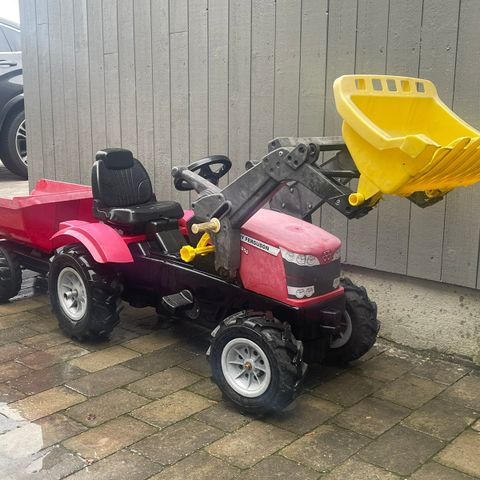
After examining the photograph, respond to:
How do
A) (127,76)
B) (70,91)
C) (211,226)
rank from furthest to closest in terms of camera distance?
(70,91) < (127,76) < (211,226)

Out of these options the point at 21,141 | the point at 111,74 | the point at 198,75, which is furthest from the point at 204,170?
the point at 21,141

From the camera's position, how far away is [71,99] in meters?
7.02

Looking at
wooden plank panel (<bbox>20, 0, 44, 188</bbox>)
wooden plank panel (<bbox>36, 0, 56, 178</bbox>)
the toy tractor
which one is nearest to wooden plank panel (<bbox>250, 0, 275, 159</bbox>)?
the toy tractor

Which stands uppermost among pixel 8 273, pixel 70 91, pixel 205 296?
pixel 70 91

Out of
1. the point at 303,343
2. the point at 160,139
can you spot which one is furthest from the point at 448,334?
the point at 160,139

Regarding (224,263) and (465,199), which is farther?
(465,199)

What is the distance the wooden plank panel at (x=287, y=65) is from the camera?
16.6 feet

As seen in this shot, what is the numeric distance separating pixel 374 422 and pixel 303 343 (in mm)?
628

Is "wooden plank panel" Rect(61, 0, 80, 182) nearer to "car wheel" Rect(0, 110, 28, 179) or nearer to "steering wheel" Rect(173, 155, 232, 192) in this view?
"car wheel" Rect(0, 110, 28, 179)

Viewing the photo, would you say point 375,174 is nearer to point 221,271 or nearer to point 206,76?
point 221,271

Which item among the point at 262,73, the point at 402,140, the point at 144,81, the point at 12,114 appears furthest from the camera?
the point at 12,114

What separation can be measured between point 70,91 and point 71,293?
9.80 feet

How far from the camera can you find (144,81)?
20.4ft

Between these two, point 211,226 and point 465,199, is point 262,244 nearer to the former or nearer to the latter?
point 211,226
